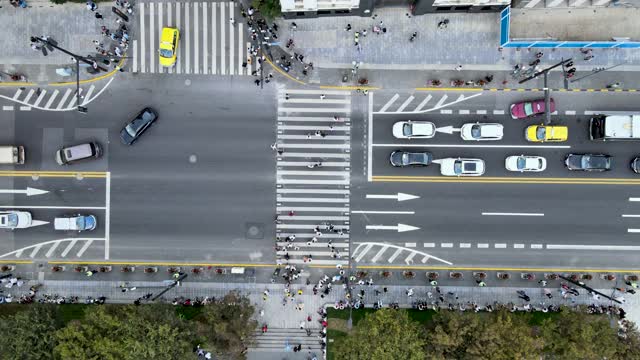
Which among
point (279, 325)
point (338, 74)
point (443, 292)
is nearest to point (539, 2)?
point (338, 74)

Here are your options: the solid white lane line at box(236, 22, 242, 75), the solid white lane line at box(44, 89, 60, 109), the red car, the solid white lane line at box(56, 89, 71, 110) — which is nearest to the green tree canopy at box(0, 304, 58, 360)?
the solid white lane line at box(56, 89, 71, 110)

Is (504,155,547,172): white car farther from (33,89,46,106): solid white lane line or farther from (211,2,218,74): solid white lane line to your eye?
(33,89,46,106): solid white lane line

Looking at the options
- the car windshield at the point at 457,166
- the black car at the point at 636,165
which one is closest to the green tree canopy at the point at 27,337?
the car windshield at the point at 457,166

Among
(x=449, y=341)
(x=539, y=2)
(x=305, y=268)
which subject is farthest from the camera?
(x=305, y=268)

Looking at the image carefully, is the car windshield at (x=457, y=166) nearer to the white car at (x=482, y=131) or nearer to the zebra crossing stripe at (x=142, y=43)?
the white car at (x=482, y=131)

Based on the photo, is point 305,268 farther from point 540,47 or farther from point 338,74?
point 540,47
